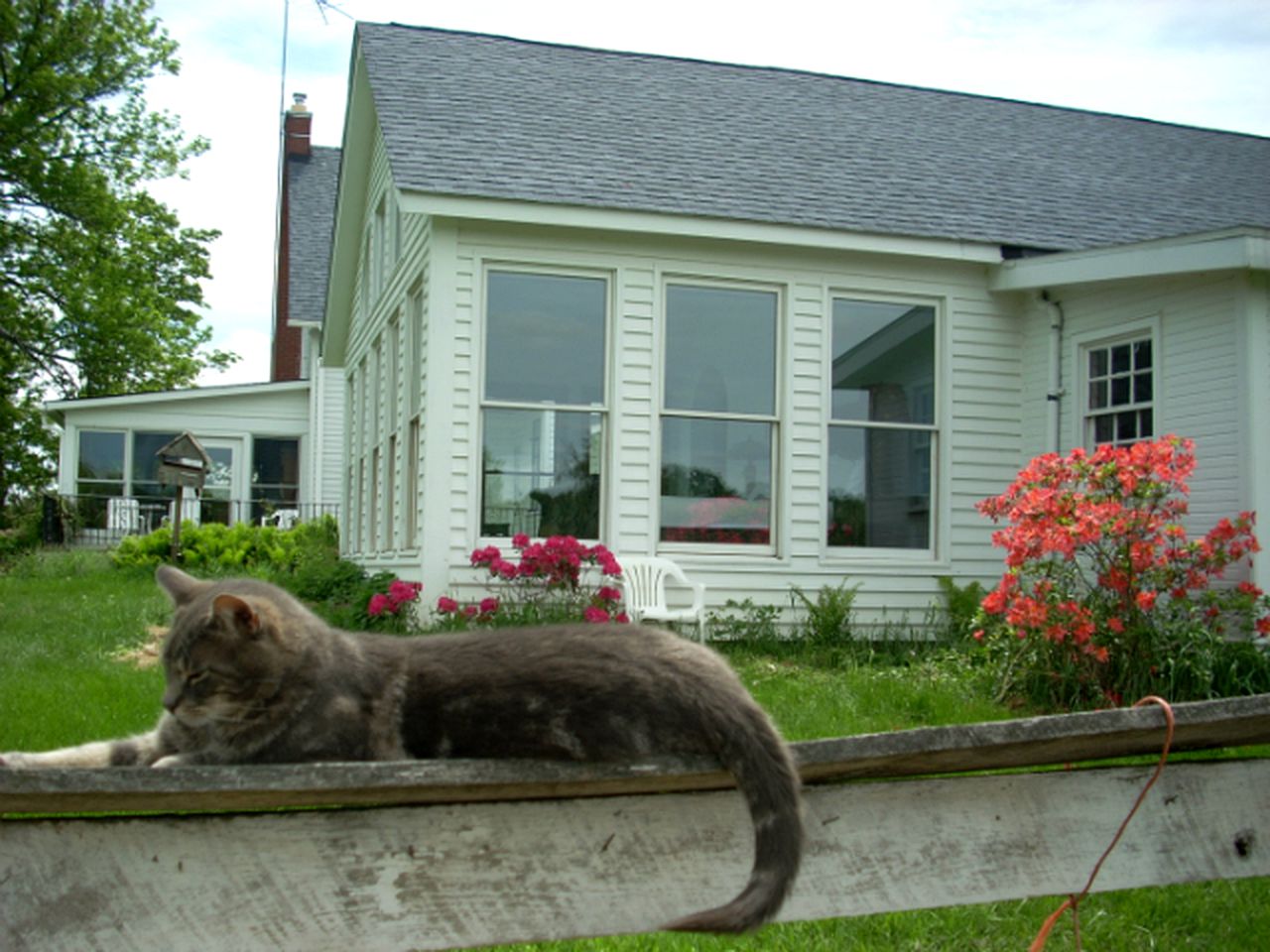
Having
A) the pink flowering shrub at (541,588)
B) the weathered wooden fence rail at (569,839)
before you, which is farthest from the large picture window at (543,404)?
the weathered wooden fence rail at (569,839)

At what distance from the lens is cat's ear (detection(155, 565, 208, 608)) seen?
99.7 inches

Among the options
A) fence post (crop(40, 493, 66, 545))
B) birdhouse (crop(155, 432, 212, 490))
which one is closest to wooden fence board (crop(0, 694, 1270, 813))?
birdhouse (crop(155, 432, 212, 490))

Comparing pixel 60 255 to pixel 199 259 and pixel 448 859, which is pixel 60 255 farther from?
pixel 448 859

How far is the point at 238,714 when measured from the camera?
7.02 ft

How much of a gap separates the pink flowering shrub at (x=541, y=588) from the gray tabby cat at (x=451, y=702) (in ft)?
20.4

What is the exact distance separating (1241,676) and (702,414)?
457cm

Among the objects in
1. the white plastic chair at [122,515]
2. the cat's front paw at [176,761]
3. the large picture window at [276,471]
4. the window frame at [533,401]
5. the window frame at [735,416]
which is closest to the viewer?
the cat's front paw at [176,761]

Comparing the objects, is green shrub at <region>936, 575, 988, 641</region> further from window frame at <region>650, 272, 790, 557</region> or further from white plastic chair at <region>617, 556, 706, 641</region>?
white plastic chair at <region>617, 556, 706, 641</region>

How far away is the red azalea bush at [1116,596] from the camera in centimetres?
713

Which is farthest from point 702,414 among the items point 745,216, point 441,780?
point 441,780

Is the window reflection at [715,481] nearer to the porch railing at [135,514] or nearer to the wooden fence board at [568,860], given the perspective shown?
the wooden fence board at [568,860]

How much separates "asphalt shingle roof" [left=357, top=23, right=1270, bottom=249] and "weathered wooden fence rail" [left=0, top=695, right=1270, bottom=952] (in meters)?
7.86

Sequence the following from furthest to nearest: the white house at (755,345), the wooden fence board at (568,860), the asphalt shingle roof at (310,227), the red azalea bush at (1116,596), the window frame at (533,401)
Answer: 1. the asphalt shingle roof at (310,227)
2. the window frame at (533,401)
3. the white house at (755,345)
4. the red azalea bush at (1116,596)
5. the wooden fence board at (568,860)

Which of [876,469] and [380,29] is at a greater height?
[380,29]
